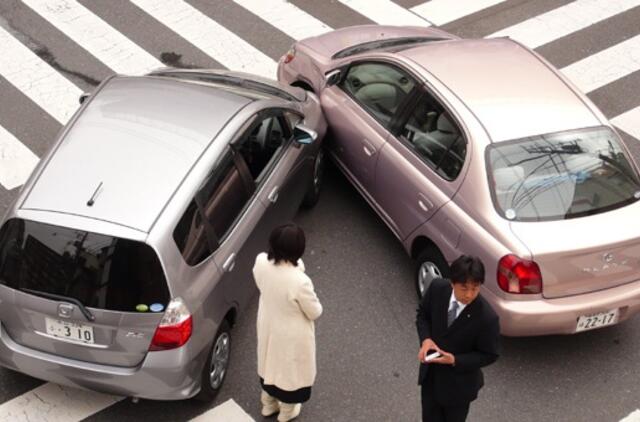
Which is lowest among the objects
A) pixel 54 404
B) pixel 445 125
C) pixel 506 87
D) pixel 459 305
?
pixel 54 404

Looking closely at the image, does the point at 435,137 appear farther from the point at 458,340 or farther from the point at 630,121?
the point at 630,121

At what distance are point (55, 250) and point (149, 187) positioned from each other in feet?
2.30

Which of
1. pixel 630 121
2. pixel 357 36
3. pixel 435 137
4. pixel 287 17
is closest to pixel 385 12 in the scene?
pixel 287 17

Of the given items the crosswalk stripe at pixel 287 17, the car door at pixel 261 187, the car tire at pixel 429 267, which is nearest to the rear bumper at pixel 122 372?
the car door at pixel 261 187

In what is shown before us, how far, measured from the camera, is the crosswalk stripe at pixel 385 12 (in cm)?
1155

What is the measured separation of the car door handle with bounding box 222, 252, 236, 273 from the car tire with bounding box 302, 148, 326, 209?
1.78 metres

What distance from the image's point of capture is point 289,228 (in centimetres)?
521

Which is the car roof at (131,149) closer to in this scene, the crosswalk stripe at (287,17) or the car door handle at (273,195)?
the car door handle at (273,195)

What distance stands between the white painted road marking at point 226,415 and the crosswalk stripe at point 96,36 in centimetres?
503

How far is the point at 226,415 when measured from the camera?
6359 millimetres

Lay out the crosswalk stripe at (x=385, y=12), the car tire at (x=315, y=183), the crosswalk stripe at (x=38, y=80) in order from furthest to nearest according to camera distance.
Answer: the crosswalk stripe at (x=385, y=12)
the crosswalk stripe at (x=38, y=80)
the car tire at (x=315, y=183)

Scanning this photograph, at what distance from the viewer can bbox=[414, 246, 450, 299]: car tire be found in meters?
7.00

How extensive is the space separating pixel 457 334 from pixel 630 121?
5.85 m

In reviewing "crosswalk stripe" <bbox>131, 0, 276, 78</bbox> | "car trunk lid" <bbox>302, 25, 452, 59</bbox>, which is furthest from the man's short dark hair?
"crosswalk stripe" <bbox>131, 0, 276, 78</bbox>
